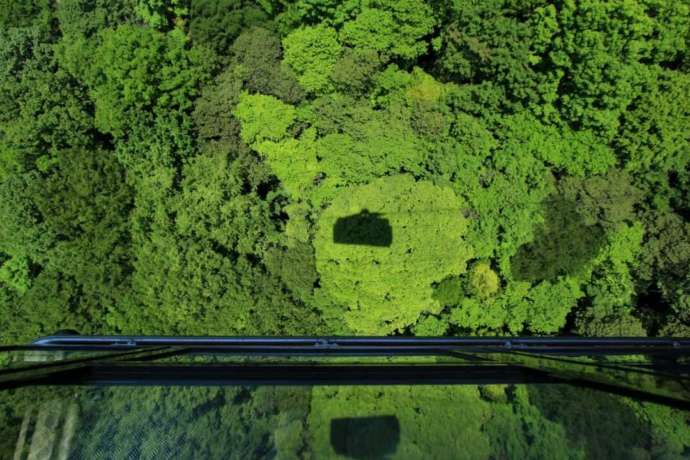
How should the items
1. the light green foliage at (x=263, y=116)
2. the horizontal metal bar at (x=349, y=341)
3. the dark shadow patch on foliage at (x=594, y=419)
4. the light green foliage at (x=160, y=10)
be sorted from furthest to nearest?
the light green foliage at (x=160, y=10) → the light green foliage at (x=263, y=116) → the horizontal metal bar at (x=349, y=341) → the dark shadow patch on foliage at (x=594, y=419)

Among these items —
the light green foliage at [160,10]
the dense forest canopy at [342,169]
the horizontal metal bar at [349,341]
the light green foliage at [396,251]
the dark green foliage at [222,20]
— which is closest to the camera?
the horizontal metal bar at [349,341]

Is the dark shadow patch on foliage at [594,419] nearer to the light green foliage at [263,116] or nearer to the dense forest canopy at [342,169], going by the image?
the dense forest canopy at [342,169]

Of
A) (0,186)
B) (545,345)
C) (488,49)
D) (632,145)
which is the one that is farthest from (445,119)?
(0,186)

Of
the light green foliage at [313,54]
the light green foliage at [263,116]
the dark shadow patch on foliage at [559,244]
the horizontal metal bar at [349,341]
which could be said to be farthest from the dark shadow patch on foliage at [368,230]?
the horizontal metal bar at [349,341]

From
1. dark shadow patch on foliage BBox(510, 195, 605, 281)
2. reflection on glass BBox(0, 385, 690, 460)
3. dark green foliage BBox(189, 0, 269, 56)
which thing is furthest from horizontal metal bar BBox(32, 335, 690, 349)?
dark green foliage BBox(189, 0, 269, 56)

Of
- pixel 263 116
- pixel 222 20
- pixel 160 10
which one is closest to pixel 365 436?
pixel 263 116

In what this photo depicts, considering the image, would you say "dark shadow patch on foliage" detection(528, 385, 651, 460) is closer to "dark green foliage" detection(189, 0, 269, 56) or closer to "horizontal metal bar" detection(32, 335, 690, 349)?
"horizontal metal bar" detection(32, 335, 690, 349)

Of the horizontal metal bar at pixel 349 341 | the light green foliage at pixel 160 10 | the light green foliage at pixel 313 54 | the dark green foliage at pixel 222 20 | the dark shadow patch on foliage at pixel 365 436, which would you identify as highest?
the light green foliage at pixel 160 10

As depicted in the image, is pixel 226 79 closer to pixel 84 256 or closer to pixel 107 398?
pixel 84 256
